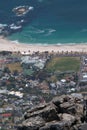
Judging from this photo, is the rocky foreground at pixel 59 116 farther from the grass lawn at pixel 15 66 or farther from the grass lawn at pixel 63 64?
the grass lawn at pixel 15 66

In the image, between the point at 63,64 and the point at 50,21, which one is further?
the point at 50,21

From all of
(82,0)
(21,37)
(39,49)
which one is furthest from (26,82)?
(82,0)

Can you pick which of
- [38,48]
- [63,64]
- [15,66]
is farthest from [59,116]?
[38,48]

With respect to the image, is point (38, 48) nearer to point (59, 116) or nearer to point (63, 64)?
point (63, 64)

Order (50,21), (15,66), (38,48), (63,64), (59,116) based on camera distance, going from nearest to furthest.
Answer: (59,116) → (63,64) → (15,66) → (38,48) → (50,21)

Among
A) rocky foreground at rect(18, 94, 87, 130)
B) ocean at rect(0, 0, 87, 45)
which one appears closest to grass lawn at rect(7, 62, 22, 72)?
ocean at rect(0, 0, 87, 45)

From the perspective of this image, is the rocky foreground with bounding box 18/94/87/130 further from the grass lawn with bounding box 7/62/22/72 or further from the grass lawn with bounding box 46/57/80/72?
the grass lawn with bounding box 7/62/22/72
